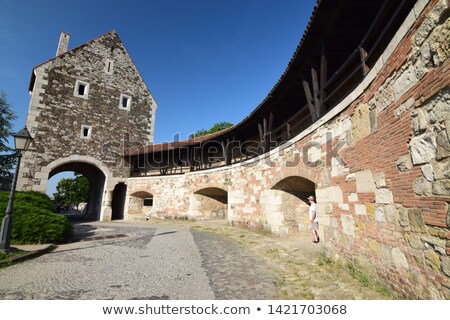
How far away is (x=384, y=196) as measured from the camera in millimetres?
3098

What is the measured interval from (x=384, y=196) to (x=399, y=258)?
0.78 meters

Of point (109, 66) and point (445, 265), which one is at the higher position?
point (109, 66)

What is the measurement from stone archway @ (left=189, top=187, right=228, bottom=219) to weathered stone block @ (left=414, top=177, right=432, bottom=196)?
9.95 metres

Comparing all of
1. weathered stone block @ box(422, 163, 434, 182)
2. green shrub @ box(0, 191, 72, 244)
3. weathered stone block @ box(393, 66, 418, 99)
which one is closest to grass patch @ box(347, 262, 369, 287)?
weathered stone block @ box(422, 163, 434, 182)

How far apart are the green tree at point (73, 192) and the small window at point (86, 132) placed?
Answer: 19592 millimetres

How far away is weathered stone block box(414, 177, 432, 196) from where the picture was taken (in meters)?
2.36

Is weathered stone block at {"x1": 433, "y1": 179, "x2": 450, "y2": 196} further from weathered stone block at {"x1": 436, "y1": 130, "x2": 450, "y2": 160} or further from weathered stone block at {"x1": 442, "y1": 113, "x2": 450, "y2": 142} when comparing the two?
weathered stone block at {"x1": 442, "y1": 113, "x2": 450, "y2": 142}

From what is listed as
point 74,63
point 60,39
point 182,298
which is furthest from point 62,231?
point 60,39

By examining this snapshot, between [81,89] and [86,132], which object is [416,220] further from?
[81,89]

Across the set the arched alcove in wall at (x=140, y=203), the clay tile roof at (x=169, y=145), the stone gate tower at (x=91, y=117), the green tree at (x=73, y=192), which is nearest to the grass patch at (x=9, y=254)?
the clay tile roof at (x=169, y=145)

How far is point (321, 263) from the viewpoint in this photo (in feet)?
14.8

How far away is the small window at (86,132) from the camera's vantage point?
14688 mm

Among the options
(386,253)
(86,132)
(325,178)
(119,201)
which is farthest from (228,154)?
(119,201)

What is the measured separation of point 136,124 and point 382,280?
17166 millimetres
